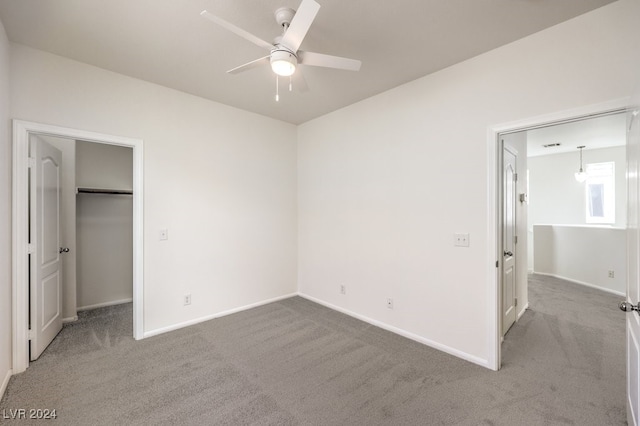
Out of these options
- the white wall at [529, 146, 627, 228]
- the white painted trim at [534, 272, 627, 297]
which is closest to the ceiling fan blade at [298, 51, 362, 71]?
the white painted trim at [534, 272, 627, 297]

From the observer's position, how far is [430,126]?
2.84 metres

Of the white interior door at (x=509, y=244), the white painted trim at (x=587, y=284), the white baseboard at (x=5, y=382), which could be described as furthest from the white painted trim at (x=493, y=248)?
the white painted trim at (x=587, y=284)

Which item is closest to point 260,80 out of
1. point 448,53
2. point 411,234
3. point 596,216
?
point 448,53

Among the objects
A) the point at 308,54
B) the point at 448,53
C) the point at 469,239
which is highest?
the point at 448,53

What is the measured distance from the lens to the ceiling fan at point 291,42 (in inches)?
60.1

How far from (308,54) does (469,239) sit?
6.88ft

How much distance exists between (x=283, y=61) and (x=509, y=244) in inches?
123

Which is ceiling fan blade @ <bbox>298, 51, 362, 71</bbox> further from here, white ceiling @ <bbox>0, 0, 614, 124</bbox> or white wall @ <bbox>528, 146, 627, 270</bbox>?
white wall @ <bbox>528, 146, 627, 270</bbox>

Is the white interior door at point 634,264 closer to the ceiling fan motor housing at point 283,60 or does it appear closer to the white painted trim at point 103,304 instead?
the ceiling fan motor housing at point 283,60

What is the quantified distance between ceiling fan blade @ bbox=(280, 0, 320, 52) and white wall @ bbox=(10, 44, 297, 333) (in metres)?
2.15

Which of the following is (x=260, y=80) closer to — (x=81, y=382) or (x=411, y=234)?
(x=411, y=234)

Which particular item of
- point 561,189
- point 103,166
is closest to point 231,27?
point 103,166

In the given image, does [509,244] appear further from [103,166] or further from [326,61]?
[103,166]

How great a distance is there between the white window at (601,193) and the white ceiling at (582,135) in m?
0.50
